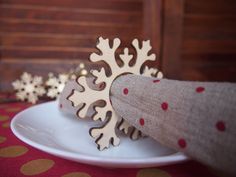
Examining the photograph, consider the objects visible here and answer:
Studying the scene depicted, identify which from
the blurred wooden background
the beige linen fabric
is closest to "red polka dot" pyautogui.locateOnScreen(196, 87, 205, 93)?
the beige linen fabric

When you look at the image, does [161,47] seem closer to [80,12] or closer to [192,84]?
[80,12]

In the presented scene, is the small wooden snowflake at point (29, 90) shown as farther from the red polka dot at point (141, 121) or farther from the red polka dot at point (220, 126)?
the red polka dot at point (220, 126)

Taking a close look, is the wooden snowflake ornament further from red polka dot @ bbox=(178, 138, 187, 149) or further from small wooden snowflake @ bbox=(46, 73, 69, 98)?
small wooden snowflake @ bbox=(46, 73, 69, 98)

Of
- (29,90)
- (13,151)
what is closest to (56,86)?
(29,90)

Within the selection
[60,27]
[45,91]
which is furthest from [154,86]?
[60,27]

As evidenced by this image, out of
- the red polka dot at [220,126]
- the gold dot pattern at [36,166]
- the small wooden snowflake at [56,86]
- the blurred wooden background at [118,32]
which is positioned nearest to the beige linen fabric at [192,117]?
the red polka dot at [220,126]
